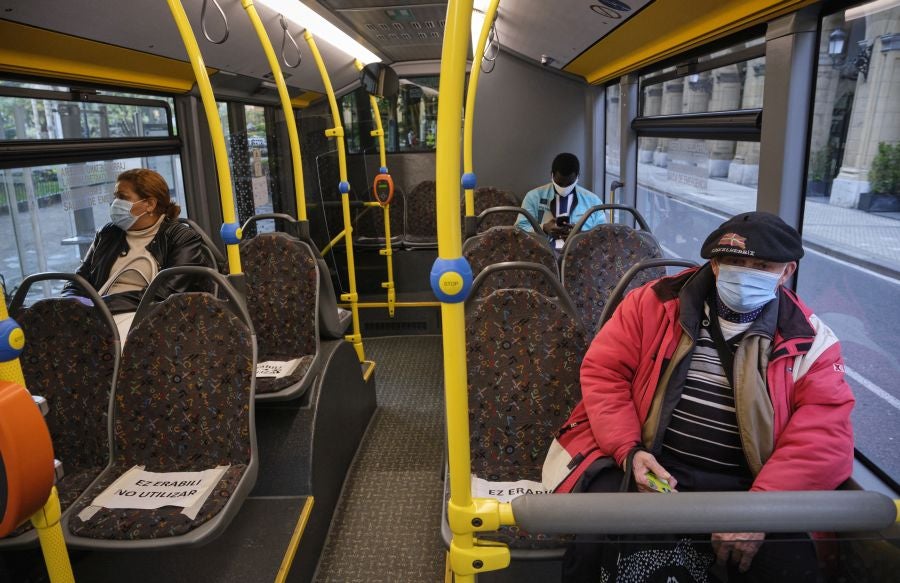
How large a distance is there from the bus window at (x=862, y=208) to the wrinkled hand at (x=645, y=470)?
0.77 metres

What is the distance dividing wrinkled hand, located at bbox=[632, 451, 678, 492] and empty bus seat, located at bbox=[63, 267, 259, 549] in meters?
1.36

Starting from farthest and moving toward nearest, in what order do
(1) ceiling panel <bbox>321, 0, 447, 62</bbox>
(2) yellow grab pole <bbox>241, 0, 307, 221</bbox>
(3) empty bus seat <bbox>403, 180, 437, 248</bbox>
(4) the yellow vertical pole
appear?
1. (3) empty bus seat <bbox>403, 180, 437, 248</bbox>
2. (1) ceiling panel <bbox>321, 0, 447, 62</bbox>
3. (2) yellow grab pole <bbox>241, 0, 307, 221</bbox>
4. (4) the yellow vertical pole

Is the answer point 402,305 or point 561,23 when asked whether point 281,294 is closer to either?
point 561,23

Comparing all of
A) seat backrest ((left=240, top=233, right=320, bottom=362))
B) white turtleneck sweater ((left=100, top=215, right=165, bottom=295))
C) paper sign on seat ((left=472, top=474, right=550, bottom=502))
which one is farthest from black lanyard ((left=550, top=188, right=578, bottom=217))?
paper sign on seat ((left=472, top=474, right=550, bottom=502))

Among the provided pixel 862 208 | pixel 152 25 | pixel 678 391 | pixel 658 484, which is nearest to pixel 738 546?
pixel 658 484

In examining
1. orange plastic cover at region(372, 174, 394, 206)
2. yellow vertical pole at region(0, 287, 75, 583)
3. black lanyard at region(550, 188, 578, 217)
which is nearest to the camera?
yellow vertical pole at region(0, 287, 75, 583)

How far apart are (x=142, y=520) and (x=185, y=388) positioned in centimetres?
49

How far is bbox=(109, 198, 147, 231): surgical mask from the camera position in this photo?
312 centimetres

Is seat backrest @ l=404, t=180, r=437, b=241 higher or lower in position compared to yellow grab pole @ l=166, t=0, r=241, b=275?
lower

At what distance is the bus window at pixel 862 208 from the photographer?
196 centimetres

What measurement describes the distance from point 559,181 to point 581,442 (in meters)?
3.27

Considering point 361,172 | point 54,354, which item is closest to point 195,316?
point 54,354

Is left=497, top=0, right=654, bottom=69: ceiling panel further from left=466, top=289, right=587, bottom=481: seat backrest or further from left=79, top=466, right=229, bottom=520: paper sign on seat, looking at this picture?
left=79, top=466, right=229, bottom=520: paper sign on seat

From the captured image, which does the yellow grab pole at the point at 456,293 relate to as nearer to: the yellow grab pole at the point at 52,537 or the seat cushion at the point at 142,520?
the yellow grab pole at the point at 52,537
